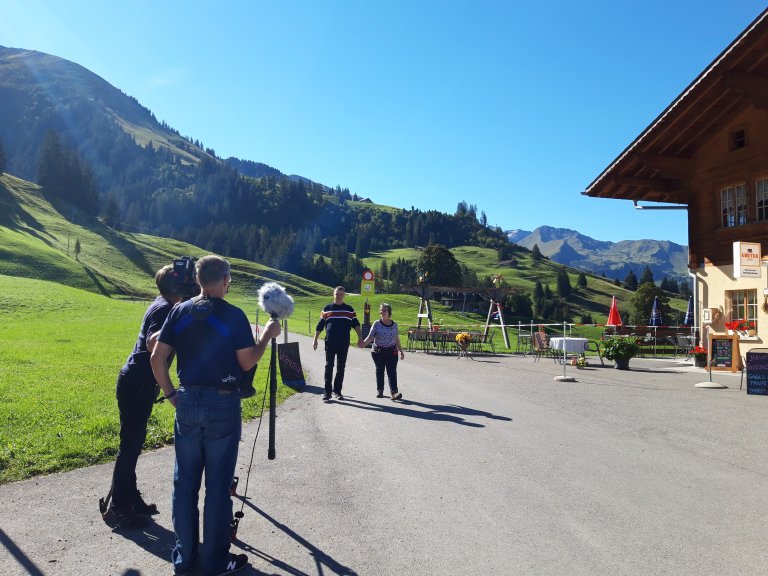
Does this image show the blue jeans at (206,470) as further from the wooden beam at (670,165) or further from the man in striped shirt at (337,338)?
the wooden beam at (670,165)

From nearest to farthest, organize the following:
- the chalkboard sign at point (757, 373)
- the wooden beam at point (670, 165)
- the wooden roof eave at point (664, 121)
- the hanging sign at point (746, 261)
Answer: the chalkboard sign at point (757, 373), the hanging sign at point (746, 261), the wooden roof eave at point (664, 121), the wooden beam at point (670, 165)

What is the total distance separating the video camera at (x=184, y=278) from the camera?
15.1 feet

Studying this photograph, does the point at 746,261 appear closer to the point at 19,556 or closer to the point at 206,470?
the point at 206,470

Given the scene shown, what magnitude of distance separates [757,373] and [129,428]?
41.2 feet

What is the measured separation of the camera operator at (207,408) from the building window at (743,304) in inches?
718

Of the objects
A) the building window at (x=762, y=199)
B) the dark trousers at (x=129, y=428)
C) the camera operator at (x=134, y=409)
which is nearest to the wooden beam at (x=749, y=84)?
the building window at (x=762, y=199)

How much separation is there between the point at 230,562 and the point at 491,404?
7494 mm

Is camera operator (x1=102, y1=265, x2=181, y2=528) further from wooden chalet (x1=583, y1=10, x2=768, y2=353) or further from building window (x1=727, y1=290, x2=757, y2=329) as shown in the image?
building window (x1=727, y1=290, x2=757, y2=329)

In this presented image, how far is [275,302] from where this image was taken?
477 centimetres

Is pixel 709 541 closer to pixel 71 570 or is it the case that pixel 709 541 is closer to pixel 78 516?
pixel 71 570

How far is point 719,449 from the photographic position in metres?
7.41

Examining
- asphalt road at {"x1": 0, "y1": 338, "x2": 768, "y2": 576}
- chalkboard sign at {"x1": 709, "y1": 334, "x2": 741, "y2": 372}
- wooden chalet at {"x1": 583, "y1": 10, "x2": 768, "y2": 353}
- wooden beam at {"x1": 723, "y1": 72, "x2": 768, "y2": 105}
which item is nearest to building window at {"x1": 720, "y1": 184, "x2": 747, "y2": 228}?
wooden chalet at {"x1": 583, "y1": 10, "x2": 768, "y2": 353}

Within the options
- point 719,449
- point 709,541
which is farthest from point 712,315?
point 709,541

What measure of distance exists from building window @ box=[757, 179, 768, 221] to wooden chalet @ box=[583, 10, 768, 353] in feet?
0.08
